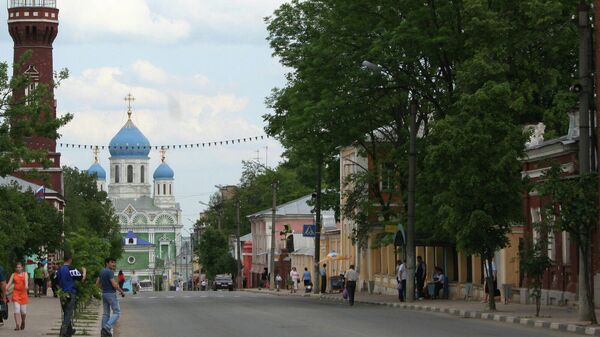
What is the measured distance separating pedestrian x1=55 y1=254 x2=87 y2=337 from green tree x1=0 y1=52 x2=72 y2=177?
16709 millimetres

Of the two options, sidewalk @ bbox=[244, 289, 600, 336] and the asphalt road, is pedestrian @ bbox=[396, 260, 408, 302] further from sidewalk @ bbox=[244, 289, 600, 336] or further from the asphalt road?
the asphalt road

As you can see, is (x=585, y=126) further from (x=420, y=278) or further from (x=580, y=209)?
(x=420, y=278)

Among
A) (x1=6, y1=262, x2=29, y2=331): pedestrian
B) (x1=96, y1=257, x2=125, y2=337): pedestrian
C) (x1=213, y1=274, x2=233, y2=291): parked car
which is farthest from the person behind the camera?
(x1=213, y1=274, x2=233, y2=291): parked car

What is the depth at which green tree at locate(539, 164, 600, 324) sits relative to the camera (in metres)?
29.5

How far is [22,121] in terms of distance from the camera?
45094 mm

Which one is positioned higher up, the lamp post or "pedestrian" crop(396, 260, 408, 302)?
the lamp post

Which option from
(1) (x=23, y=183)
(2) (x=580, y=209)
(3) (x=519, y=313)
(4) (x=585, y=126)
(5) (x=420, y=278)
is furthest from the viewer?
(1) (x=23, y=183)

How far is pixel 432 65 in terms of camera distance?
162ft

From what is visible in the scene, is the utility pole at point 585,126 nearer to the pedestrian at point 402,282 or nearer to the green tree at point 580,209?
the green tree at point 580,209

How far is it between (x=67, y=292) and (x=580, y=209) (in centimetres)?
1053

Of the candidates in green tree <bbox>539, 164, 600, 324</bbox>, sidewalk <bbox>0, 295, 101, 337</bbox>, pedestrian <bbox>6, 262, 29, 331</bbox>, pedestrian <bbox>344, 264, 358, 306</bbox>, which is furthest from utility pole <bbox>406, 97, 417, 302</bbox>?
pedestrian <bbox>6, 262, 29, 331</bbox>

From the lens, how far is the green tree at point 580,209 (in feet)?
96.8

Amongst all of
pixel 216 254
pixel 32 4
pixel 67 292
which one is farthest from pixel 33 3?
pixel 67 292

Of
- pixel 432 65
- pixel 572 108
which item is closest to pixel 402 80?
pixel 432 65
